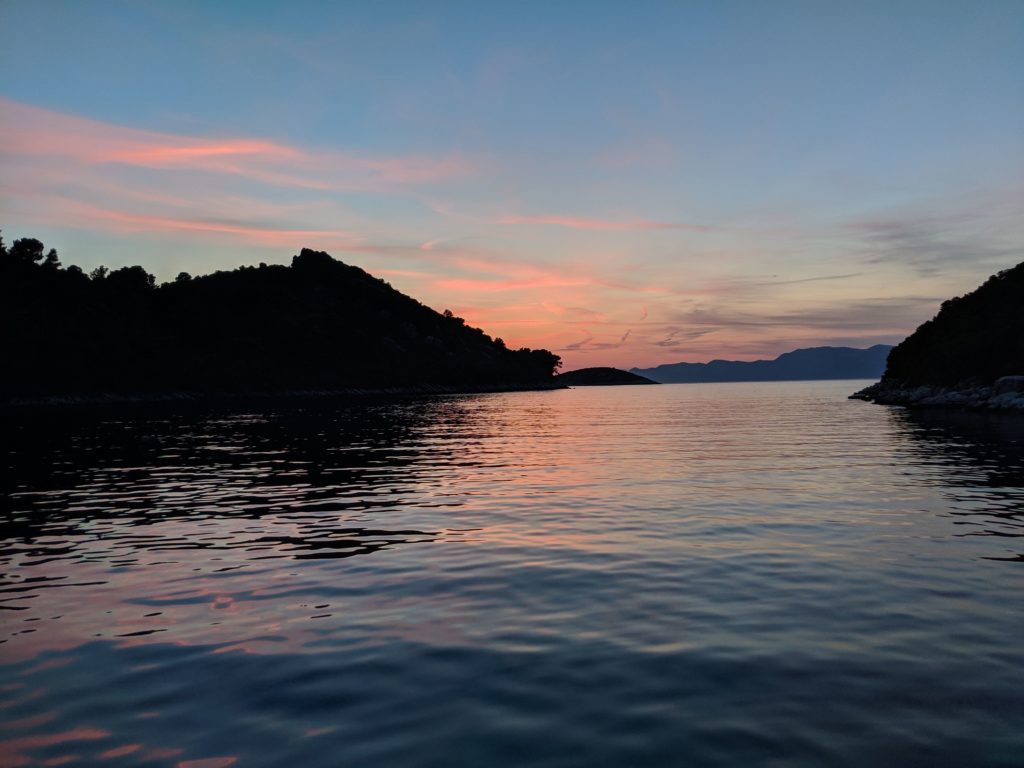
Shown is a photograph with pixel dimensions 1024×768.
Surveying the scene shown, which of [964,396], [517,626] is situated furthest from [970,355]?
[517,626]

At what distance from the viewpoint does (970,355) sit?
374ft

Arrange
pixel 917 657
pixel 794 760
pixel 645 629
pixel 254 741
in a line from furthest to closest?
pixel 645 629, pixel 917 657, pixel 254 741, pixel 794 760

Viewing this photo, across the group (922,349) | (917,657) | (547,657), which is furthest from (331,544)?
(922,349)

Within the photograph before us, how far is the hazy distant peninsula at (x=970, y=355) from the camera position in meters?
97.1

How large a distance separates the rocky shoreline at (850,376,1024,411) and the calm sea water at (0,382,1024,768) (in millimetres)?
70976

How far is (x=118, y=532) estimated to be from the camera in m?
20.0

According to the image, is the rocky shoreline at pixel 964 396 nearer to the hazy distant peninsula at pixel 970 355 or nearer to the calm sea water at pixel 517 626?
the hazy distant peninsula at pixel 970 355

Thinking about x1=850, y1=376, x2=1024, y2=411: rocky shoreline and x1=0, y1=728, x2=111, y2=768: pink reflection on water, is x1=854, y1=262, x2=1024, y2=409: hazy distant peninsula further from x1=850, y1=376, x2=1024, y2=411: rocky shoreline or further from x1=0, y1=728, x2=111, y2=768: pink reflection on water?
x1=0, y1=728, x2=111, y2=768: pink reflection on water

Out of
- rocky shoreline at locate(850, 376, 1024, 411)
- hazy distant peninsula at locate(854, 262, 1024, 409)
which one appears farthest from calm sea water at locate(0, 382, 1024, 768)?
hazy distant peninsula at locate(854, 262, 1024, 409)

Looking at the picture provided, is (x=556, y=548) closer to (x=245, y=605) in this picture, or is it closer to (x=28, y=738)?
(x=245, y=605)

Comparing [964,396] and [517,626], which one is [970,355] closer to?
[964,396]

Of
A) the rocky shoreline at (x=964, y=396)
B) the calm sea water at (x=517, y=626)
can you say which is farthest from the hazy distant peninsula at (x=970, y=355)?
the calm sea water at (x=517, y=626)

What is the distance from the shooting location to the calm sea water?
742cm

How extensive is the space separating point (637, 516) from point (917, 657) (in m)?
12.0
